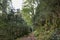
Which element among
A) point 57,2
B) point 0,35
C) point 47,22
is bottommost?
point 0,35

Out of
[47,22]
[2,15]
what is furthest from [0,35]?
[47,22]

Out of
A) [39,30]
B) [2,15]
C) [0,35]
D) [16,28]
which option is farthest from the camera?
[16,28]

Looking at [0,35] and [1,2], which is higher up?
[1,2]

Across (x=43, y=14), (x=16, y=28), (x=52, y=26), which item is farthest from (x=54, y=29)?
(x=16, y=28)

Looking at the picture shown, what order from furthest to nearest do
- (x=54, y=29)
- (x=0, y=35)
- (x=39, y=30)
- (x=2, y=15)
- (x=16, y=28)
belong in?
(x=16, y=28)
(x=2, y=15)
(x=0, y=35)
(x=39, y=30)
(x=54, y=29)

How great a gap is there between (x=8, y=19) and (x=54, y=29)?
119 inches

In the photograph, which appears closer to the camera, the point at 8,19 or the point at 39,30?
the point at 39,30

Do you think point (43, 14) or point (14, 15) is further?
point (14, 15)

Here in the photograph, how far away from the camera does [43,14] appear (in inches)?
215

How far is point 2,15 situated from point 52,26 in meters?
2.85

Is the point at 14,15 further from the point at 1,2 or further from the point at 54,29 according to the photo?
the point at 54,29

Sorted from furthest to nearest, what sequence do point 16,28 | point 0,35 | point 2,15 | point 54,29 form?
point 16,28 → point 2,15 → point 0,35 → point 54,29

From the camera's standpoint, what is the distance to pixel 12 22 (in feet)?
25.7

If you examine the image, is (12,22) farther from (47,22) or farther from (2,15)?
(47,22)
